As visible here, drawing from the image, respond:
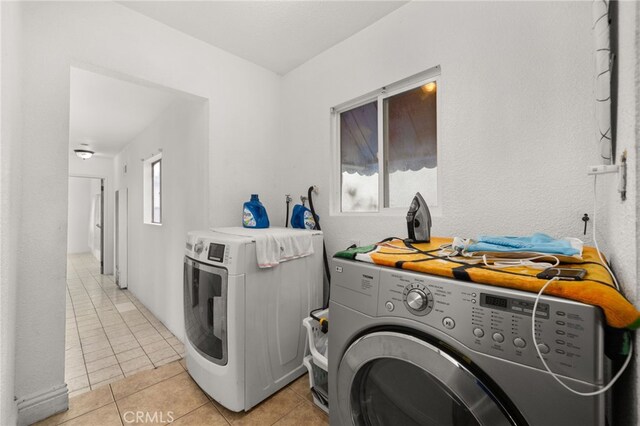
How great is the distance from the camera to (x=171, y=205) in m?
2.74

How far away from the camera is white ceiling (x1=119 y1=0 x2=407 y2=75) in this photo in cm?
174

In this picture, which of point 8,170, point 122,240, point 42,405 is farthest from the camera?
point 122,240

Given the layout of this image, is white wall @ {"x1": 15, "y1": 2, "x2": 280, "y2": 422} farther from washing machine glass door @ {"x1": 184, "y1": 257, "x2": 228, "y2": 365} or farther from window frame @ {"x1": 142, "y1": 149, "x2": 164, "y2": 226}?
window frame @ {"x1": 142, "y1": 149, "x2": 164, "y2": 226}

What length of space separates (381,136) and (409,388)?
1.60 m

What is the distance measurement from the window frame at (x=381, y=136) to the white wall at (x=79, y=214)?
9.85 meters

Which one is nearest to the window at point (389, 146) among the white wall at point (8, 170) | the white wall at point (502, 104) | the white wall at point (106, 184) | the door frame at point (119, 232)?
the white wall at point (502, 104)

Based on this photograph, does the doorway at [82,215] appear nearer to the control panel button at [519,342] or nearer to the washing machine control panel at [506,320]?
the washing machine control panel at [506,320]

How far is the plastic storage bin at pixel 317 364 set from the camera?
58.7 inches

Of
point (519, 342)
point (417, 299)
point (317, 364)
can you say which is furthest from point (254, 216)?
point (519, 342)

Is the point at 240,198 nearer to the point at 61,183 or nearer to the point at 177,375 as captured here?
the point at 61,183

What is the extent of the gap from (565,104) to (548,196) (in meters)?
0.42

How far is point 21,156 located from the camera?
1.38 meters

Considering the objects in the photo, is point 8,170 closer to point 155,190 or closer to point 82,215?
point 155,190

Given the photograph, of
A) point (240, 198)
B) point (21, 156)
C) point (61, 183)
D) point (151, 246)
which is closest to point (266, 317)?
point (240, 198)
